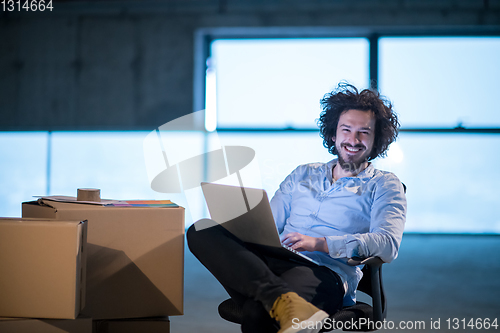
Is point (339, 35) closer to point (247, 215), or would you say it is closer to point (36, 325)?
point (247, 215)

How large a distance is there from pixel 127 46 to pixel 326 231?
4.07 meters

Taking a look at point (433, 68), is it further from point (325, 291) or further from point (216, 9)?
point (325, 291)

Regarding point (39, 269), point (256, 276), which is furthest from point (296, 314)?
point (39, 269)

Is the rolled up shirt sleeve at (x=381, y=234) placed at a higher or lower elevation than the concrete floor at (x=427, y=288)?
higher

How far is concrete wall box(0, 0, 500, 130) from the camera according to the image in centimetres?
449

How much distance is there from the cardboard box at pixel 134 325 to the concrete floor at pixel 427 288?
57 centimetres

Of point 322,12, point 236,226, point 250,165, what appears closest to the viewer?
point 236,226

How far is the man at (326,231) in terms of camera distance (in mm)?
1033

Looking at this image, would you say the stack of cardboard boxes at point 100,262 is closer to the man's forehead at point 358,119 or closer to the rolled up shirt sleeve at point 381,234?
the rolled up shirt sleeve at point 381,234

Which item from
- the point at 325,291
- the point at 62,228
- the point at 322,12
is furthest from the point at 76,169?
the point at 325,291

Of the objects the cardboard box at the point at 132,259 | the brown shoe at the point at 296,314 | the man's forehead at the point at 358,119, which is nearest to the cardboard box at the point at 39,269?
the cardboard box at the point at 132,259

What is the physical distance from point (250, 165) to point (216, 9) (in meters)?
3.78

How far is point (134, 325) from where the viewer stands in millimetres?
1292

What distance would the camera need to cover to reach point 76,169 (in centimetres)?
477
